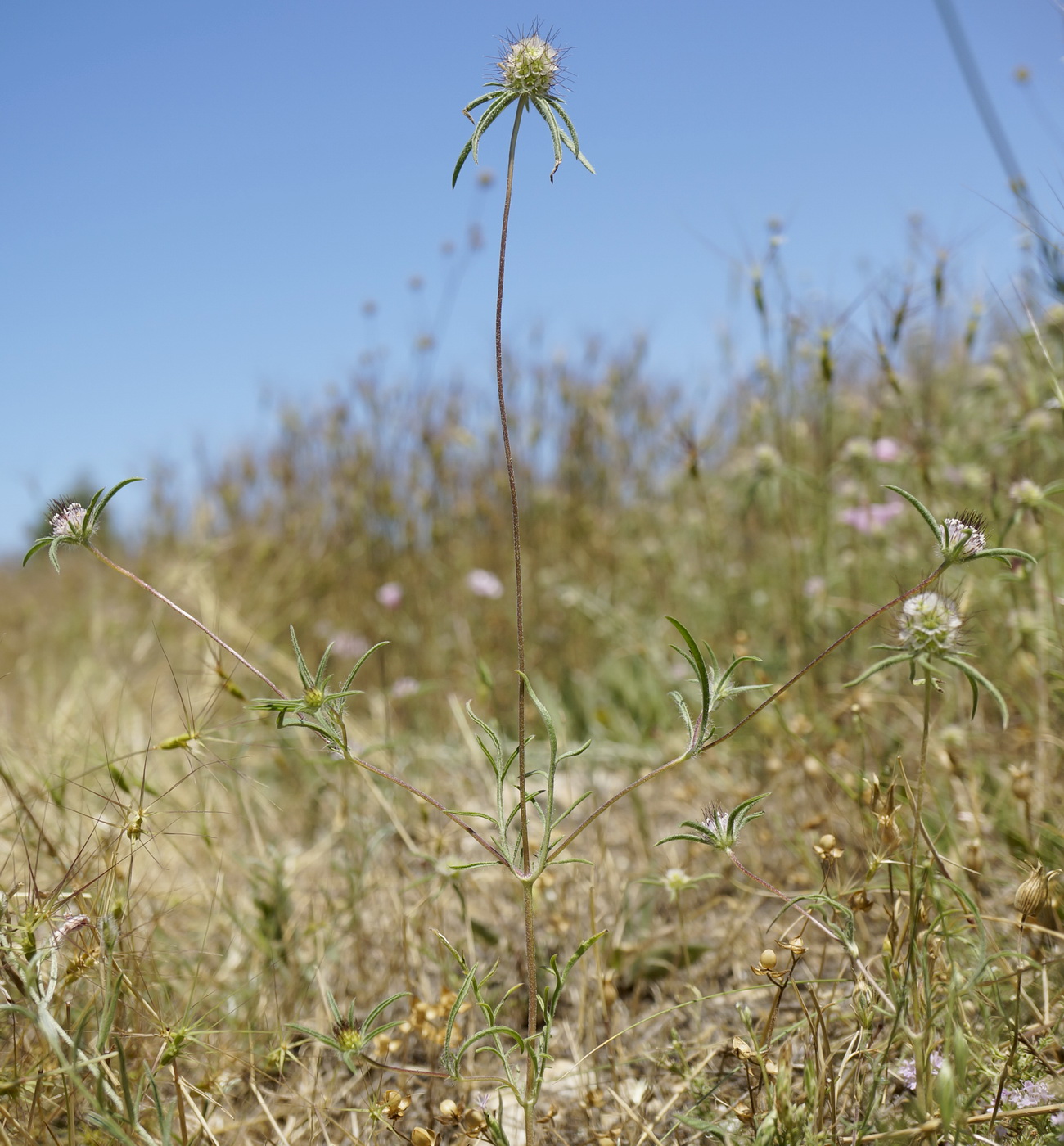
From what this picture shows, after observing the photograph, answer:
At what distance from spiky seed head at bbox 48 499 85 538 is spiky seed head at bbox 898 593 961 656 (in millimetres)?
1057

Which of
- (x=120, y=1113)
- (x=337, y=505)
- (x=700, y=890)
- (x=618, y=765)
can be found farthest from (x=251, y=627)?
(x=120, y=1113)

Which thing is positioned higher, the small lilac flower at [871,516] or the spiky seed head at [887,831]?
the small lilac flower at [871,516]

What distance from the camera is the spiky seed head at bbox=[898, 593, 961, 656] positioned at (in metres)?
1.00

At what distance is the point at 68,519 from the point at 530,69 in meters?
0.81

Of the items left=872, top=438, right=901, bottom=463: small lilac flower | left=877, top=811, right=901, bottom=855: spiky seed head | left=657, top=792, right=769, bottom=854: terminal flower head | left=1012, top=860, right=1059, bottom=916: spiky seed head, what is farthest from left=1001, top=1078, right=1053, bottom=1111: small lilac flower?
left=872, top=438, right=901, bottom=463: small lilac flower

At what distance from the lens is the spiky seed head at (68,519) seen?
42.5 inches

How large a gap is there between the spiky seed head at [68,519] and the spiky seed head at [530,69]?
771mm

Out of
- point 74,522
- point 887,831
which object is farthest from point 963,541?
point 74,522

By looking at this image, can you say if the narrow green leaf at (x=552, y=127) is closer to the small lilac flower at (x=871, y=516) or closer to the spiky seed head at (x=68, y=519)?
the spiky seed head at (x=68, y=519)

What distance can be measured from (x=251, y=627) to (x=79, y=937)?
2.86 meters

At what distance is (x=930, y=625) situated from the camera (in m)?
1.03

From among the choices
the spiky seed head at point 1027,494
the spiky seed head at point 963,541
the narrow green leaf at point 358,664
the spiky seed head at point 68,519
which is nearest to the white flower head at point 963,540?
the spiky seed head at point 963,541

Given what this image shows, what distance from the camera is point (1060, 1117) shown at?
3.38 feet

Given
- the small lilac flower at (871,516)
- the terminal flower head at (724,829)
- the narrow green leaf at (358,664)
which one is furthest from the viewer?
the small lilac flower at (871,516)
